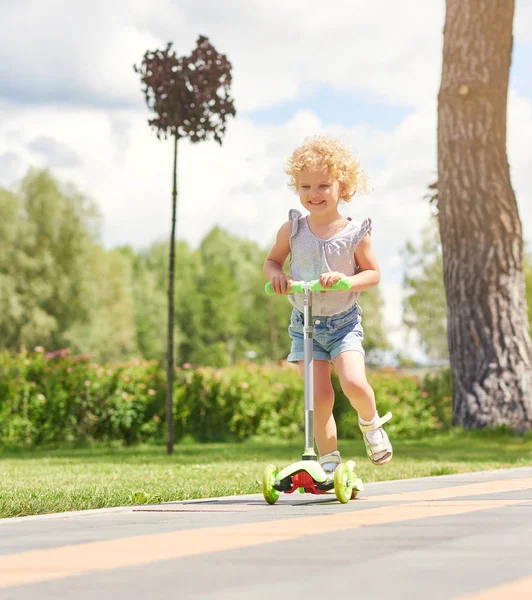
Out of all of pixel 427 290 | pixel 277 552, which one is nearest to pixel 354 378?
pixel 277 552

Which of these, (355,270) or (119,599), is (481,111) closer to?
(355,270)

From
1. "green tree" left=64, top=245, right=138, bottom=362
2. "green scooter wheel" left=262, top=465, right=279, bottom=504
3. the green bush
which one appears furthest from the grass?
"green tree" left=64, top=245, right=138, bottom=362

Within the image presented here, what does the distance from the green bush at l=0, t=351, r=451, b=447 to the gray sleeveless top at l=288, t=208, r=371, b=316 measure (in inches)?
435

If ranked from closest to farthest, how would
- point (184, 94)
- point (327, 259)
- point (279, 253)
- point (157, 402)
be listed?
point (327, 259), point (279, 253), point (184, 94), point (157, 402)

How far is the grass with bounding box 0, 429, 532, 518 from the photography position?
5512mm

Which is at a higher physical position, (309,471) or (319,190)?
(319,190)

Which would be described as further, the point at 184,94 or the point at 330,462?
the point at 184,94

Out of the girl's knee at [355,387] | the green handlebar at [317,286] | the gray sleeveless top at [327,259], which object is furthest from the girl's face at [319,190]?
the girl's knee at [355,387]

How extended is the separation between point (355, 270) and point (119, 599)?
3629 millimetres

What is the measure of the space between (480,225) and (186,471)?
6833 millimetres

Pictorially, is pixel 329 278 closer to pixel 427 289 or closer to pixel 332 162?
pixel 332 162

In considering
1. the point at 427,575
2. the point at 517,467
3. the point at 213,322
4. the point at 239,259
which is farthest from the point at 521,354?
the point at 239,259

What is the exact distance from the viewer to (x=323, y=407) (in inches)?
229

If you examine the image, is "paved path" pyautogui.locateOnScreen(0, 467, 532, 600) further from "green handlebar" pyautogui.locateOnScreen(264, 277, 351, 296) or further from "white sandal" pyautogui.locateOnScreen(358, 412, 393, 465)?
"green handlebar" pyautogui.locateOnScreen(264, 277, 351, 296)
